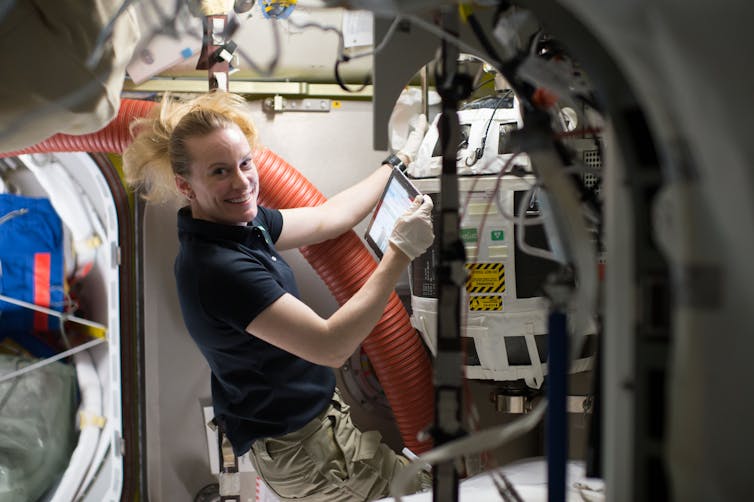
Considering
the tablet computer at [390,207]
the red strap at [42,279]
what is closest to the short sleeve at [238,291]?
the tablet computer at [390,207]

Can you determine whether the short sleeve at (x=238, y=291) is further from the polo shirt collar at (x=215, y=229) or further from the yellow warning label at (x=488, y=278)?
the yellow warning label at (x=488, y=278)

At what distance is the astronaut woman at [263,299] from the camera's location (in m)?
1.91

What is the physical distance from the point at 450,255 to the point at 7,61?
906 millimetres

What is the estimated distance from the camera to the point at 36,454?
2889 mm

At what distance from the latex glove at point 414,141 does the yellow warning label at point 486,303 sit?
0.59 meters

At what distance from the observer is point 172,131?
2.20 metres

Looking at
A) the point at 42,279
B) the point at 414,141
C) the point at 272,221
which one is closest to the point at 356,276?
the point at 272,221

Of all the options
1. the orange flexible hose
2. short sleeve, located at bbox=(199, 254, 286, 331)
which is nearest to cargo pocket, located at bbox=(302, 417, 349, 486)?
the orange flexible hose

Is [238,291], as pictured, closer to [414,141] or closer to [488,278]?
[488,278]

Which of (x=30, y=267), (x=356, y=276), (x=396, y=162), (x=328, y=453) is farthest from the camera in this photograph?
(x=30, y=267)

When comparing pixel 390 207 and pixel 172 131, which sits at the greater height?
pixel 172 131

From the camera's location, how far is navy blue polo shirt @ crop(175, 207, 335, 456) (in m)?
1.90

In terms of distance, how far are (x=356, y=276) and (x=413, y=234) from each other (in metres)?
0.71

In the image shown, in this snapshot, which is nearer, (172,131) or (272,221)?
(172,131)
